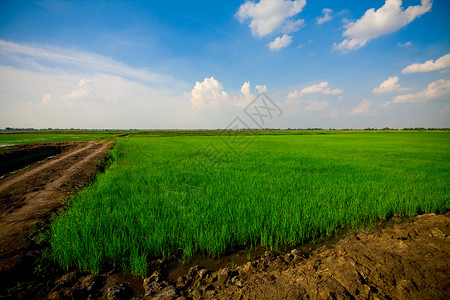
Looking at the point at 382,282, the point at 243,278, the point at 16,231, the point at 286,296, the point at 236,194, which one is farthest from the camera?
the point at 236,194

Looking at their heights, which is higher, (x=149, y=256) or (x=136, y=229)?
(x=136, y=229)

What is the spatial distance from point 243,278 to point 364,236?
2.12m

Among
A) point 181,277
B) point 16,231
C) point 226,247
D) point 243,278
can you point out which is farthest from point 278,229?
point 16,231

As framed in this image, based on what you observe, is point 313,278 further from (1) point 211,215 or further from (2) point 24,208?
(2) point 24,208

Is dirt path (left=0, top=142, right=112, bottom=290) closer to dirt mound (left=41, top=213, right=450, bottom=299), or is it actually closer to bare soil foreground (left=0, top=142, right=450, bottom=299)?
bare soil foreground (left=0, top=142, right=450, bottom=299)

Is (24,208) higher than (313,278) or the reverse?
the reverse

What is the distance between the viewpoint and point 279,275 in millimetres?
1968

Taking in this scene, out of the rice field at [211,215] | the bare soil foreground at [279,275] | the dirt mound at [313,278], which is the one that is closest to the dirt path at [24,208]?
the bare soil foreground at [279,275]

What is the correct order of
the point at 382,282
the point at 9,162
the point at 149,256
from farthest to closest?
the point at 9,162 → the point at 149,256 → the point at 382,282

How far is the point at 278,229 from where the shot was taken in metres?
2.96

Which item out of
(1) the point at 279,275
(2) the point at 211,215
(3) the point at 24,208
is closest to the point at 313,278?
(1) the point at 279,275

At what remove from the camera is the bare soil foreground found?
169 centimetres

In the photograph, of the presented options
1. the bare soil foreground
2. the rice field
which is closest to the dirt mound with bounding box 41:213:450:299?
the bare soil foreground

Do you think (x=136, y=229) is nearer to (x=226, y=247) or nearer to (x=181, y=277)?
(x=181, y=277)
